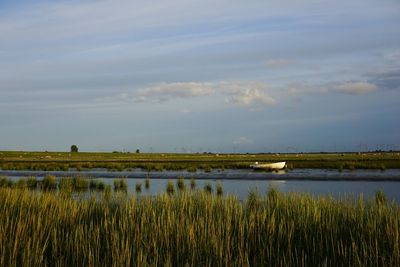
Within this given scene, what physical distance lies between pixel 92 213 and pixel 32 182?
1817cm

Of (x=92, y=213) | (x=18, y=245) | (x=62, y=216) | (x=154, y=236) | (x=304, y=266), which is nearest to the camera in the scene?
(x=304, y=266)

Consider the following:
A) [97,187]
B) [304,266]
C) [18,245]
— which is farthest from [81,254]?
[97,187]

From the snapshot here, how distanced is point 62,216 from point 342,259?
5.74 m

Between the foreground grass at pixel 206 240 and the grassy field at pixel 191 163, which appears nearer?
the foreground grass at pixel 206 240

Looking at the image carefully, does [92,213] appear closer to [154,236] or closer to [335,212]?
[154,236]

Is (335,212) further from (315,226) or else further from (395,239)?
(395,239)

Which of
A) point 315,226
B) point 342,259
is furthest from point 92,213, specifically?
point 342,259

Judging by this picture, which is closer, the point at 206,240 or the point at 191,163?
the point at 206,240

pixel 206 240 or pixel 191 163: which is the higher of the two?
pixel 191 163

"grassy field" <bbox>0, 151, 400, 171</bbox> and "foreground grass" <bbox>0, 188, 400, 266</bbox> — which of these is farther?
"grassy field" <bbox>0, 151, 400, 171</bbox>

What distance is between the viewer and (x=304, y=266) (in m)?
7.39

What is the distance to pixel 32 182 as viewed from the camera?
27.9 metres

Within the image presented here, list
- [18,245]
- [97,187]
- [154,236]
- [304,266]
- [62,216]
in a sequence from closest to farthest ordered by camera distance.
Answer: [304,266]
[18,245]
[154,236]
[62,216]
[97,187]

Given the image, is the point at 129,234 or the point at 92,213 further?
the point at 92,213
